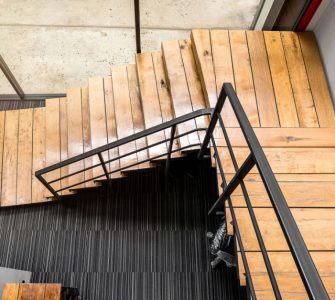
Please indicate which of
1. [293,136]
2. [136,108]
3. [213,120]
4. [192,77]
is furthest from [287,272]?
[136,108]

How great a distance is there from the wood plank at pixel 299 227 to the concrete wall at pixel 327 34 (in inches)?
49.0

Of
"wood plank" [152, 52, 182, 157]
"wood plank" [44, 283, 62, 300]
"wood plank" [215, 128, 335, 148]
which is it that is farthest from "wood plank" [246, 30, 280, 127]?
"wood plank" [44, 283, 62, 300]

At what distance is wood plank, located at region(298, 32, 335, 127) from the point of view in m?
2.59

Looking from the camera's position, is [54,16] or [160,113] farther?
[54,16]

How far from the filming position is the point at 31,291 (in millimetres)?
2066

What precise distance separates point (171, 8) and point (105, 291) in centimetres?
303

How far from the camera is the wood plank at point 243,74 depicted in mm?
2588

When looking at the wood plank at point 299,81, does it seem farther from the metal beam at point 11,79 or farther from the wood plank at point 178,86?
the metal beam at point 11,79

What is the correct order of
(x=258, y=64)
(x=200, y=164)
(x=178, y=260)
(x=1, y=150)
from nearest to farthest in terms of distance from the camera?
(x=258, y=64) < (x=178, y=260) < (x=200, y=164) < (x=1, y=150)

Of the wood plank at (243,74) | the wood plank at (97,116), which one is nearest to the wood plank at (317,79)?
the wood plank at (243,74)

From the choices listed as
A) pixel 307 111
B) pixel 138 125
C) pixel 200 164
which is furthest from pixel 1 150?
pixel 307 111

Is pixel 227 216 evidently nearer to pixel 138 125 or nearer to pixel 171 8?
pixel 138 125

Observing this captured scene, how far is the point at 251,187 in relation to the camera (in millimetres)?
1964

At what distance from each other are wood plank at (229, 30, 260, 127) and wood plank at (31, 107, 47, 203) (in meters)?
2.12
